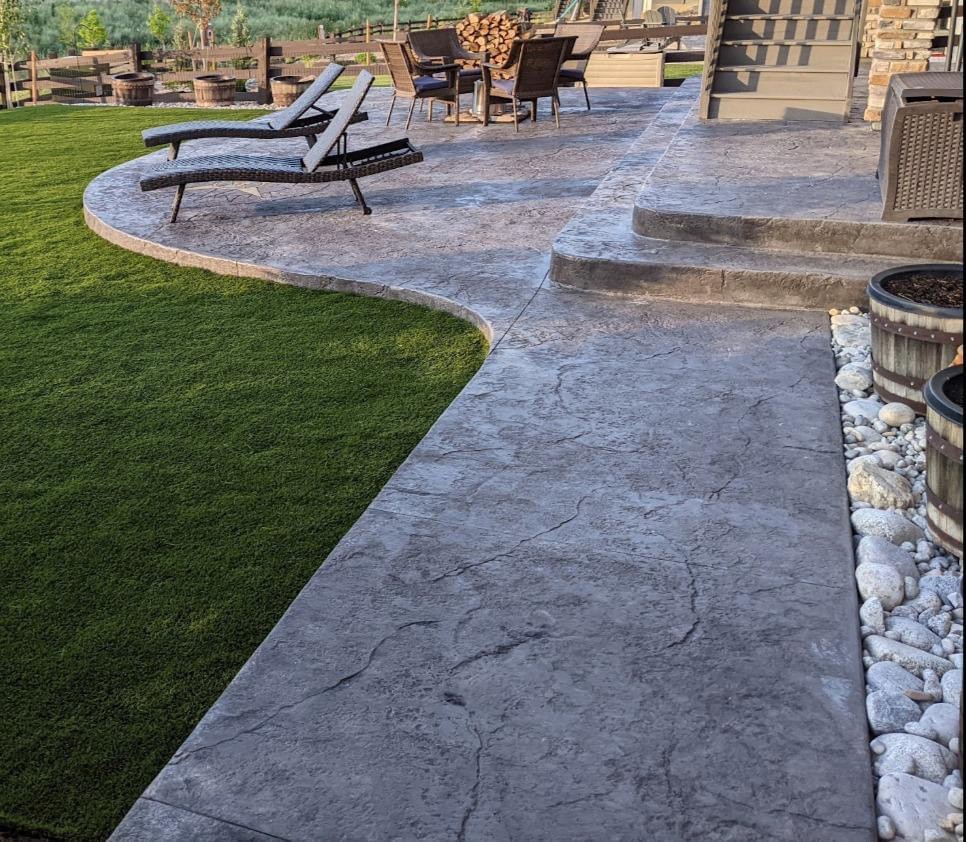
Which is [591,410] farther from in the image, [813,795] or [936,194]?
[936,194]

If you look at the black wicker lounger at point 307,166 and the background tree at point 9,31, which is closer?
the black wicker lounger at point 307,166

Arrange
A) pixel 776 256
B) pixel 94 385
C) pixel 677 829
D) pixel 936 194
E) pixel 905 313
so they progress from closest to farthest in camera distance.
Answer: pixel 677 829
pixel 905 313
pixel 94 385
pixel 936 194
pixel 776 256

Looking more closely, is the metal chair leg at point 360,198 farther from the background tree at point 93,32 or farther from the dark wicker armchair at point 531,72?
the background tree at point 93,32

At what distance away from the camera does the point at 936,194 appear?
15.8ft

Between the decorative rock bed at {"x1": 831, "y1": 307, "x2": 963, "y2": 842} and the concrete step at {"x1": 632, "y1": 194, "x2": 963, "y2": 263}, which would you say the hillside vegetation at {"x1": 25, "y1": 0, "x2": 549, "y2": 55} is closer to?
the concrete step at {"x1": 632, "y1": 194, "x2": 963, "y2": 263}

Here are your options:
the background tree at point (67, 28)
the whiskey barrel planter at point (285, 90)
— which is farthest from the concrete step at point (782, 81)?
the background tree at point (67, 28)

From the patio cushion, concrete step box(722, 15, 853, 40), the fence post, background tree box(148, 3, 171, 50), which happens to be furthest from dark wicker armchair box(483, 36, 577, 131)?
background tree box(148, 3, 171, 50)

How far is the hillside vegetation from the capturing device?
4656cm

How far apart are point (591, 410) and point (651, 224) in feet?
6.66

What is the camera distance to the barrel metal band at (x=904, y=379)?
145 inches

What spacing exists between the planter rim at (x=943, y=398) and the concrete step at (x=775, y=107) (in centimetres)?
618

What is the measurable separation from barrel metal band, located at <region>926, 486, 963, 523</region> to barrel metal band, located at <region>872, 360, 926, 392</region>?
0.87m

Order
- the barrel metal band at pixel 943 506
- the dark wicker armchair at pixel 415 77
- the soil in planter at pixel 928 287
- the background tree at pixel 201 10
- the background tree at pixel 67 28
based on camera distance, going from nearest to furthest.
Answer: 1. the barrel metal band at pixel 943 506
2. the soil in planter at pixel 928 287
3. the dark wicker armchair at pixel 415 77
4. the background tree at pixel 201 10
5. the background tree at pixel 67 28

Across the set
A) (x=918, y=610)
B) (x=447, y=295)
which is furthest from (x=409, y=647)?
(x=447, y=295)
